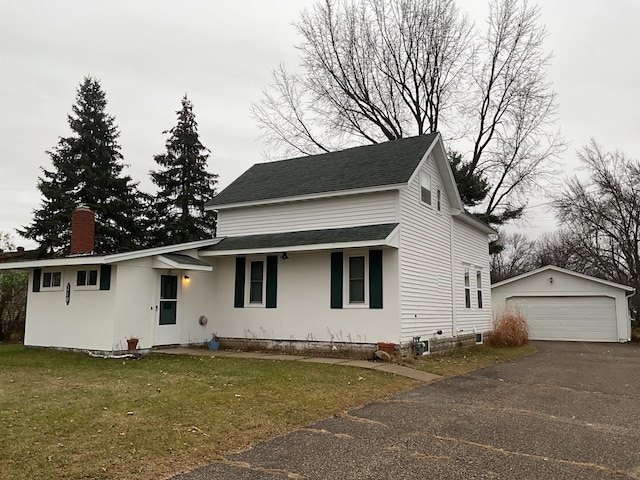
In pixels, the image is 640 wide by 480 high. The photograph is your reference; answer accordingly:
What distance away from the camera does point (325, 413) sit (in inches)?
271

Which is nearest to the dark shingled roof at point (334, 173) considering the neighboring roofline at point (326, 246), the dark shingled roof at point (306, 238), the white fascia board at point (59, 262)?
the dark shingled roof at point (306, 238)

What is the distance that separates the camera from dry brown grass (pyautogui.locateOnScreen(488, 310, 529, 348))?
17719 millimetres

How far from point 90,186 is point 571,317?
26251 mm

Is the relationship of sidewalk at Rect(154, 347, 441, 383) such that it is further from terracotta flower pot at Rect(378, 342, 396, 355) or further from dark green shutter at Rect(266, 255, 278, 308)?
dark green shutter at Rect(266, 255, 278, 308)

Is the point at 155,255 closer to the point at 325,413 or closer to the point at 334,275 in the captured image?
the point at 334,275

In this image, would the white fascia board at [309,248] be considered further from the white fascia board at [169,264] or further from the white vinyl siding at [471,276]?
the white vinyl siding at [471,276]

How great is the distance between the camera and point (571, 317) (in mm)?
23516

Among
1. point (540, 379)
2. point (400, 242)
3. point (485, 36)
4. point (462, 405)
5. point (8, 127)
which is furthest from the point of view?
point (485, 36)

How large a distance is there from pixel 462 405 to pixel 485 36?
2438cm

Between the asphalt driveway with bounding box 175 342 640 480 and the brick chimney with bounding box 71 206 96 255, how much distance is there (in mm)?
10579

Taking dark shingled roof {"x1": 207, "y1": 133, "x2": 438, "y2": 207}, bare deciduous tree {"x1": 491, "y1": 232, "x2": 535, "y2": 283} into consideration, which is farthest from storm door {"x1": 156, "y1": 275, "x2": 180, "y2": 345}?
bare deciduous tree {"x1": 491, "y1": 232, "x2": 535, "y2": 283}

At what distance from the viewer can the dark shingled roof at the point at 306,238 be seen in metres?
12.8

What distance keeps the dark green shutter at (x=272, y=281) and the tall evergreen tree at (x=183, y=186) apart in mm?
17465

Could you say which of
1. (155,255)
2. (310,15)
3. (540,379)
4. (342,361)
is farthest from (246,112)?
(540,379)
